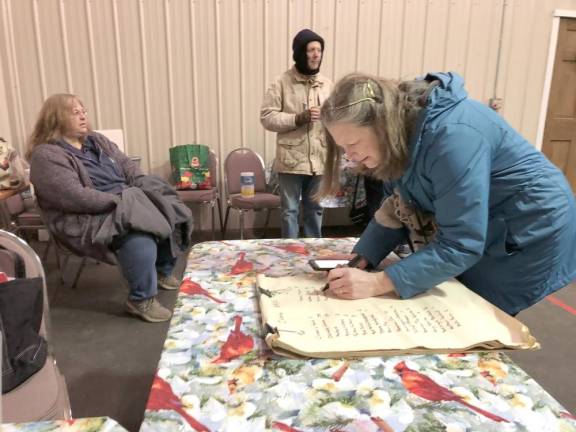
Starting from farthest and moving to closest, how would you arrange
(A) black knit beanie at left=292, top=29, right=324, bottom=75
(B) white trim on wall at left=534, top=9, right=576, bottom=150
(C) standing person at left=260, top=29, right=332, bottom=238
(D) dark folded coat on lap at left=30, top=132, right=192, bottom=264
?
(B) white trim on wall at left=534, top=9, right=576, bottom=150
(C) standing person at left=260, top=29, right=332, bottom=238
(A) black knit beanie at left=292, top=29, right=324, bottom=75
(D) dark folded coat on lap at left=30, top=132, right=192, bottom=264

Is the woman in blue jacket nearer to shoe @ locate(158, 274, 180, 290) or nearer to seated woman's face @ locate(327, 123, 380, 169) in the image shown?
seated woman's face @ locate(327, 123, 380, 169)

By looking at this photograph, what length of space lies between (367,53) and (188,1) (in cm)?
153

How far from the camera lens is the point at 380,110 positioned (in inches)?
37.4

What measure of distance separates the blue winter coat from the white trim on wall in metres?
3.69

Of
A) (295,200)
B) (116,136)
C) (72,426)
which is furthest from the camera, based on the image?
(116,136)

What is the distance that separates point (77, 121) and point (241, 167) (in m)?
1.63

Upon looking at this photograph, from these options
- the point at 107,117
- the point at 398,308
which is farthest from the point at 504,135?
the point at 107,117

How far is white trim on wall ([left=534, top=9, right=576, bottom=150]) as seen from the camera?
416 centimetres

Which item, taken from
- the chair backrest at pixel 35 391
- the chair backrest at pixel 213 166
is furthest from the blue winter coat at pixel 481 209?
the chair backrest at pixel 213 166

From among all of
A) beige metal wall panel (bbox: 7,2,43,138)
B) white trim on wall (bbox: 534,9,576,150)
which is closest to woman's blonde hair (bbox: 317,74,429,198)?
beige metal wall panel (bbox: 7,2,43,138)

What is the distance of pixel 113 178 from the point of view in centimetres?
254

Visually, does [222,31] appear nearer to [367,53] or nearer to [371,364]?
[367,53]

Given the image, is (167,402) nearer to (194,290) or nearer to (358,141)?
(194,290)

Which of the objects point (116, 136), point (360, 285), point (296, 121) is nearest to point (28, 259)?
point (360, 285)
